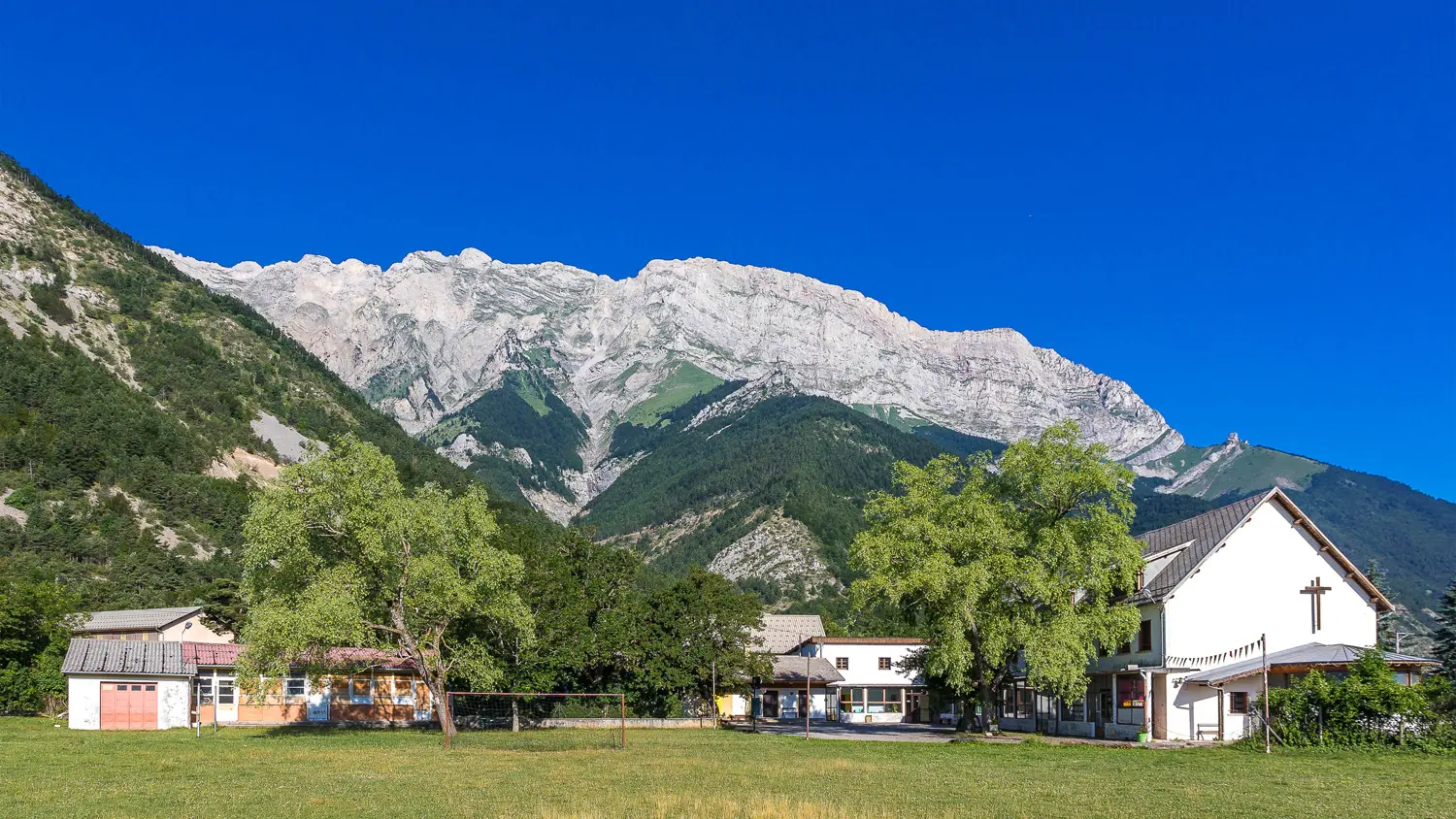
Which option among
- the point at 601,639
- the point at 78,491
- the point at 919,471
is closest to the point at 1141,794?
the point at 919,471

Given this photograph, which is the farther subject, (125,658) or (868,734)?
(868,734)

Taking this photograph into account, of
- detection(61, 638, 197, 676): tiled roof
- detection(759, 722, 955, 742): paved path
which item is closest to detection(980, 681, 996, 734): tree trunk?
detection(759, 722, 955, 742): paved path

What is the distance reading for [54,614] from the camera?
2498 inches

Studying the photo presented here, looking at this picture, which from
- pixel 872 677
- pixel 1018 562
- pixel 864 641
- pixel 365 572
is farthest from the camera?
pixel 864 641

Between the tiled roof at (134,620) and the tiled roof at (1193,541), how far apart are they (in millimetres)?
56081

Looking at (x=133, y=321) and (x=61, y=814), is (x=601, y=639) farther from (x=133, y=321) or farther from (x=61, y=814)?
(x=133, y=321)

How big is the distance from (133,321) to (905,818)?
158 m

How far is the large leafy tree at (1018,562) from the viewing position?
47219mm

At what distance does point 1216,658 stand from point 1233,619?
2061 mm

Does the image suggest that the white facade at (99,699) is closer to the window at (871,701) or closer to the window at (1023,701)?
the window at (871,701)

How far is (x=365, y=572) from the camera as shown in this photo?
156ft

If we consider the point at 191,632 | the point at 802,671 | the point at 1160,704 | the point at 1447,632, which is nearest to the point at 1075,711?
the point at 1160,704

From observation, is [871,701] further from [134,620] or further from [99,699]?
[99,699]

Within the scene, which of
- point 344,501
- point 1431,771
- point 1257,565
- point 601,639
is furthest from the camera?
point 601,639
